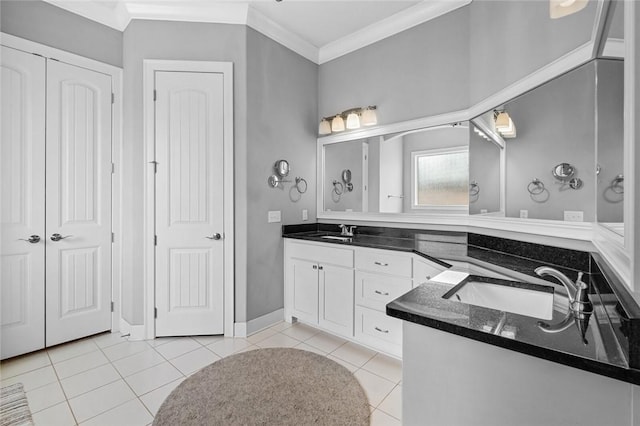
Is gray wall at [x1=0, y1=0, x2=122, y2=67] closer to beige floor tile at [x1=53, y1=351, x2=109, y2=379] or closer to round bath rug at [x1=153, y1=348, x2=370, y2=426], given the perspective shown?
beige floor tile at [x1=53, y1=351, x2=109, y2=379]

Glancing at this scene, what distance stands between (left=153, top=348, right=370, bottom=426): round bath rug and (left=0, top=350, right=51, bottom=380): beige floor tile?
1.22m

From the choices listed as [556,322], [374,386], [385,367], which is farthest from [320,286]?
[556,322]

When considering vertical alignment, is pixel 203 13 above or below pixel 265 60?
above

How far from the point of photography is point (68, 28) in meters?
2.54

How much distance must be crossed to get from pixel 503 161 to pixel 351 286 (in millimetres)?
1472

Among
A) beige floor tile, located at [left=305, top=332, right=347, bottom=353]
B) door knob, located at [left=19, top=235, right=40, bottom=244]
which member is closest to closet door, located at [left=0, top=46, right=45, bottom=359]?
door knob, located at [left=19, top=235, right=40, bottom=244]

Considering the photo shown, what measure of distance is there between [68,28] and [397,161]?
311 centimetres

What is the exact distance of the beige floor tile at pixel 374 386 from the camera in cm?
188

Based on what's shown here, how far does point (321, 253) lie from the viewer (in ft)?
9.06

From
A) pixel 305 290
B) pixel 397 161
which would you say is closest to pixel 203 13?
pixel 397 161

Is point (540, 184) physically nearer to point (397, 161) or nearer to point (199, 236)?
point (397, 161)

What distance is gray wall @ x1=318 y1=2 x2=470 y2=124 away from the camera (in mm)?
2502

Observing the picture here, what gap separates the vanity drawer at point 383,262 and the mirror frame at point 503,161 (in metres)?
0.63

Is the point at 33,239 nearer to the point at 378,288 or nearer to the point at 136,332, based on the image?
the point at 136,332
